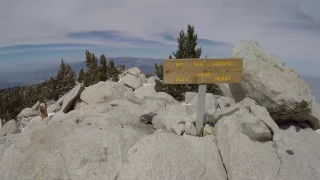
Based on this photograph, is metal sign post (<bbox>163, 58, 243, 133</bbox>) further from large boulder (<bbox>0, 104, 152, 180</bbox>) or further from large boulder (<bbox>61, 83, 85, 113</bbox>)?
large boulder (<bbox>61, 83, 85, 113</bbox>)

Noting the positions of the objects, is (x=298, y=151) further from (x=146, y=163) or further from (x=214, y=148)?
(x=146, y=163)

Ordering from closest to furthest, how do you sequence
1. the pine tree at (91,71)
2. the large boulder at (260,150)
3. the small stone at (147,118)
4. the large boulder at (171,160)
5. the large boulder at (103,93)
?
the large boulder at (171,160) → the large boulder at (260,150) → the small stone at (147,118) → the large boulder at (103,93) → the pine tree at (91,71)

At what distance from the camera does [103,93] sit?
16703 millimetres

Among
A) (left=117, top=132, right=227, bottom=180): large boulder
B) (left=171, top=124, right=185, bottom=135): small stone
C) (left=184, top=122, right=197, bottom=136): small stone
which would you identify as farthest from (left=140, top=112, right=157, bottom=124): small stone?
(left=117, top=132, right=227, bottom=180): large boulder

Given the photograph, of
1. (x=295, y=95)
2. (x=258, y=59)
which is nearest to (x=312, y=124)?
(x=295, y=95)

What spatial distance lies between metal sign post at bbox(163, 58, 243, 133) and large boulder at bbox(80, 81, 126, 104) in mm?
8574

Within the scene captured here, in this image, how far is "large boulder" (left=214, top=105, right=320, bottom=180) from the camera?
693 centimetres

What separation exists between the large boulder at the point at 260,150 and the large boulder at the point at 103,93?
937cm

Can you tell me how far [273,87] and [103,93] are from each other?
10.9m

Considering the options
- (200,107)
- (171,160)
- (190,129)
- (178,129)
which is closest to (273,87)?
(200,107)

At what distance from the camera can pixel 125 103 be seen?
14070 mm

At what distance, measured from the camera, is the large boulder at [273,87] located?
1023cm

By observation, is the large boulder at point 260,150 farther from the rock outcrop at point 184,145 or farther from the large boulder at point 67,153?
the large boulder at point 67,153

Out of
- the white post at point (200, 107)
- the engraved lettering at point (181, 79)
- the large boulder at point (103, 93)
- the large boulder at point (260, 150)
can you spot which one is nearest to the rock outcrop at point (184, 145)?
the large boulder at point (260, 150)
